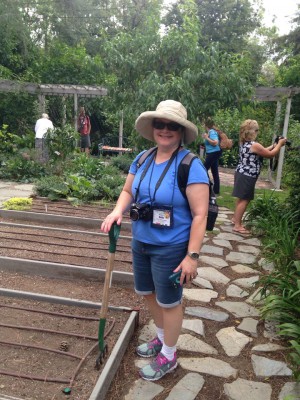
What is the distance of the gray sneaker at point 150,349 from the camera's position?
2.57m

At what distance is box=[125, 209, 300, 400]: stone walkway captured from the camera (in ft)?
7.52

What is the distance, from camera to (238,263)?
14.3 ft

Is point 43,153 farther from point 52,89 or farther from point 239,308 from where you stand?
point 239,308

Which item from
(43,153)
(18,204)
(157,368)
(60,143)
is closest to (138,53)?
(60,143)

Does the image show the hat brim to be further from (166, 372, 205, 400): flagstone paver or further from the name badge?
(166, 372, 205, 400): flagstone paver

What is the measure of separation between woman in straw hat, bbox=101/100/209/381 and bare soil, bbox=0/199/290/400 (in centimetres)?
34

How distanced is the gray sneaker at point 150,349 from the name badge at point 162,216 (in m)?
0.98

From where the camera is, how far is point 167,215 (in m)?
2.10

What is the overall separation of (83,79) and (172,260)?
1411cm

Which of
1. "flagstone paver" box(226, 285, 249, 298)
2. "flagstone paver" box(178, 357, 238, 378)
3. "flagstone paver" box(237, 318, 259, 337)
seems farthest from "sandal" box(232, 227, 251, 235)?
"flagstone paver" box(178, 357, 238, 378)

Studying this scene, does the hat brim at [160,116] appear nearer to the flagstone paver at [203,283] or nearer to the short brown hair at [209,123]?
the flagstone paver at [203,283]

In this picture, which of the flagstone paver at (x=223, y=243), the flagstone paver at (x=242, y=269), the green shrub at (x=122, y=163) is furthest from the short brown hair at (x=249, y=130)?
the green shrub at (x=122, y=163)

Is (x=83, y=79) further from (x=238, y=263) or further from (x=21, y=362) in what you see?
(x=21, y=362)

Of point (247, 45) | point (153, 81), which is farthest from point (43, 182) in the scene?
point (247, 45)
